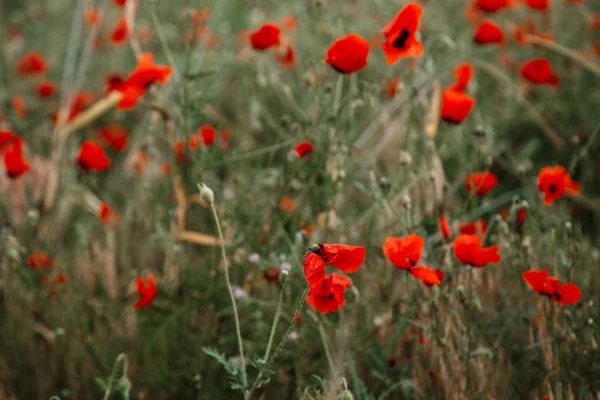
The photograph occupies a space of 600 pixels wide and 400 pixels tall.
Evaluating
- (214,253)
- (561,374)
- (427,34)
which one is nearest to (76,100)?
(214,253)

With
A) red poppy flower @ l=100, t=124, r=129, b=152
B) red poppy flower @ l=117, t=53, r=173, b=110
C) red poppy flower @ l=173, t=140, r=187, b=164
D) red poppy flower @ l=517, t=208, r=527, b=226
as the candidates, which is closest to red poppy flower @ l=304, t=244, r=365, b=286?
red poppy flower @ l=517, t=208, r=527, b=226

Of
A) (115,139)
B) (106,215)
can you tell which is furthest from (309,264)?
(115,139)

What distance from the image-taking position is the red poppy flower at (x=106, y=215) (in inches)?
87.0

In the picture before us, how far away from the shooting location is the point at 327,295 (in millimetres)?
1303

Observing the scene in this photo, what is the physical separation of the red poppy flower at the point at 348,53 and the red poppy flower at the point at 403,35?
0.06 meters

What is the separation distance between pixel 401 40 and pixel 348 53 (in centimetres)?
15

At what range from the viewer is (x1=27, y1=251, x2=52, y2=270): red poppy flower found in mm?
1964

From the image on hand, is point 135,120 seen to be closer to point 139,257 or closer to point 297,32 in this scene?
point 297,32

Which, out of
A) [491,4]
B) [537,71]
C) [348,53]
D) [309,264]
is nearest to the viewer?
[309,264]

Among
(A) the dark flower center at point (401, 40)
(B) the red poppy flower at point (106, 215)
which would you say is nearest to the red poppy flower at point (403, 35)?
(A) the dark flower center at point (401, 40)

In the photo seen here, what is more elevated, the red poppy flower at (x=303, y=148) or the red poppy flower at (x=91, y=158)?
the red poppy flower at (x=303, y=148)

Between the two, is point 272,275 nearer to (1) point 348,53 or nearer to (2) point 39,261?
(1) point 348,53

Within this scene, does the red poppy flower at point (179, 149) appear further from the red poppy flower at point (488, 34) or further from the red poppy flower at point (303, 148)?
the red poppy flower at point (488, 34)

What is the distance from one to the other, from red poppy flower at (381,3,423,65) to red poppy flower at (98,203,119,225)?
1.15m
